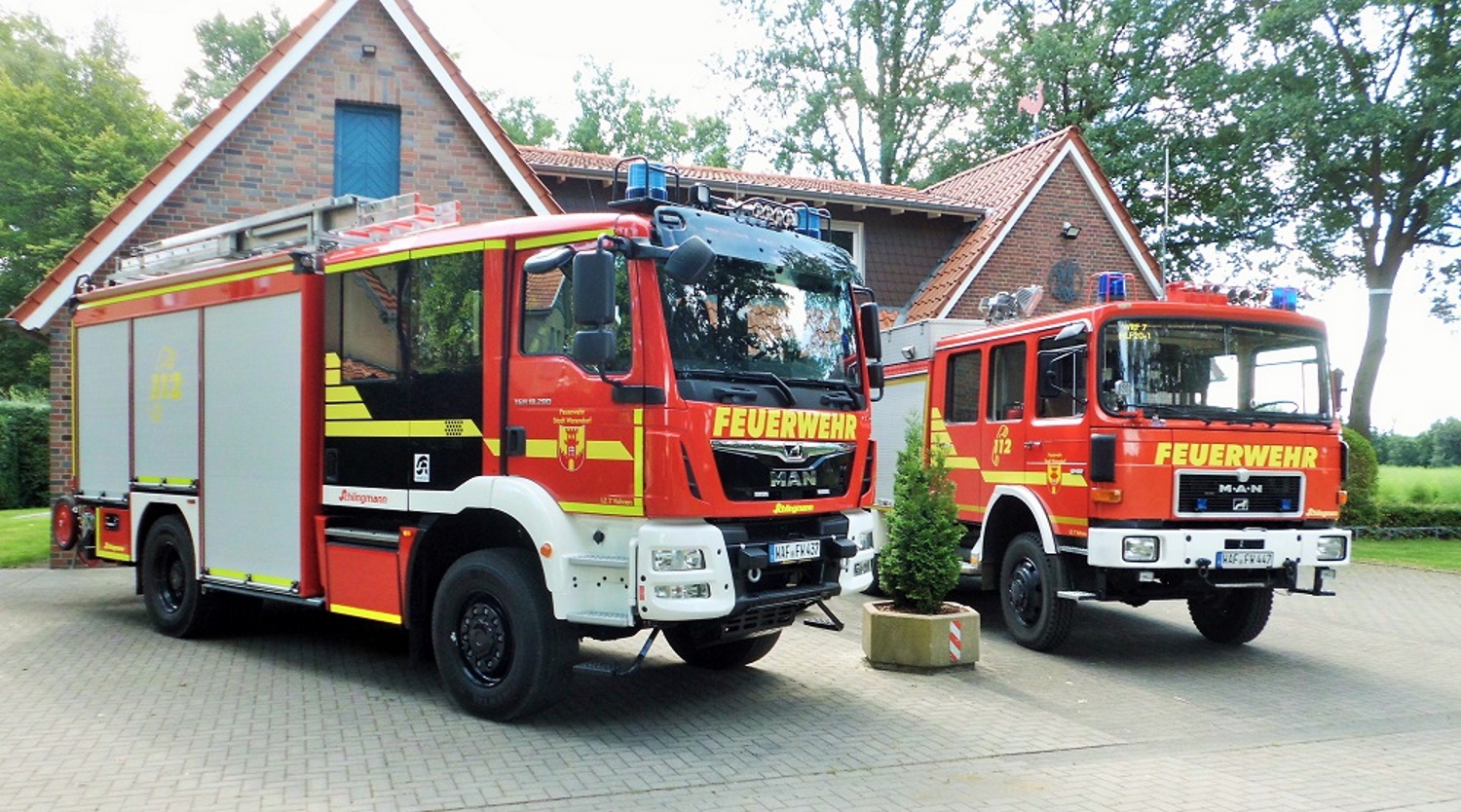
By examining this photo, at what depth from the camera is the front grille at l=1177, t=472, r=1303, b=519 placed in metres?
8.45

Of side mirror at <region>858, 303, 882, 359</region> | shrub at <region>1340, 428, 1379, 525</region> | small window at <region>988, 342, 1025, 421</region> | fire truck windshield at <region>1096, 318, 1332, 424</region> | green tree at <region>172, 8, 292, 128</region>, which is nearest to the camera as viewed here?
side mirror at <region>858, 303, 882, 359</region>

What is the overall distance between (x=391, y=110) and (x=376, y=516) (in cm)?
938

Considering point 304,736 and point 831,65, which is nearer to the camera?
point 304,736

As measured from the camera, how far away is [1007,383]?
→ 10.1m

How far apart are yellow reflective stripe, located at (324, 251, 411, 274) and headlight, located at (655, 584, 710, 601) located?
2874 mm

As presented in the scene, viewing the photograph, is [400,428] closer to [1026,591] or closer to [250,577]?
[250,577]

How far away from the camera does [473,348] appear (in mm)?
6922

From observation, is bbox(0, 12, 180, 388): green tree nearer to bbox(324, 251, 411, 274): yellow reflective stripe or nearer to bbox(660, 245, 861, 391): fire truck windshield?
bbox(324, 251, 411, 274): yellow reflective stripe

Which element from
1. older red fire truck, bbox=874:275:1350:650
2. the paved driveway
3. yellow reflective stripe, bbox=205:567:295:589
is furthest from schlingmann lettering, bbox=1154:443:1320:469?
yellow reflective stripe, bbox=205:567:295:589

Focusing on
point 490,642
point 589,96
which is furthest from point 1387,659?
point 589,96

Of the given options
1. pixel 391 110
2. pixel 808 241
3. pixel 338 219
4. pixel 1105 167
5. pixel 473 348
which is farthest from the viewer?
pixel 1105 167

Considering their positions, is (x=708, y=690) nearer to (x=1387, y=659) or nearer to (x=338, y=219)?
(x=338, y=219)

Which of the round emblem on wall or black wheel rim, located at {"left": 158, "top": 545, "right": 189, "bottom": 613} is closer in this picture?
black wheel rim, located at {"left": 158, "top": 545, "right": 189, "bottom": 613}

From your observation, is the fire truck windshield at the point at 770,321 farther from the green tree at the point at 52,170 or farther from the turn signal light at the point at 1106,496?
the green tree at the point at 52,170
